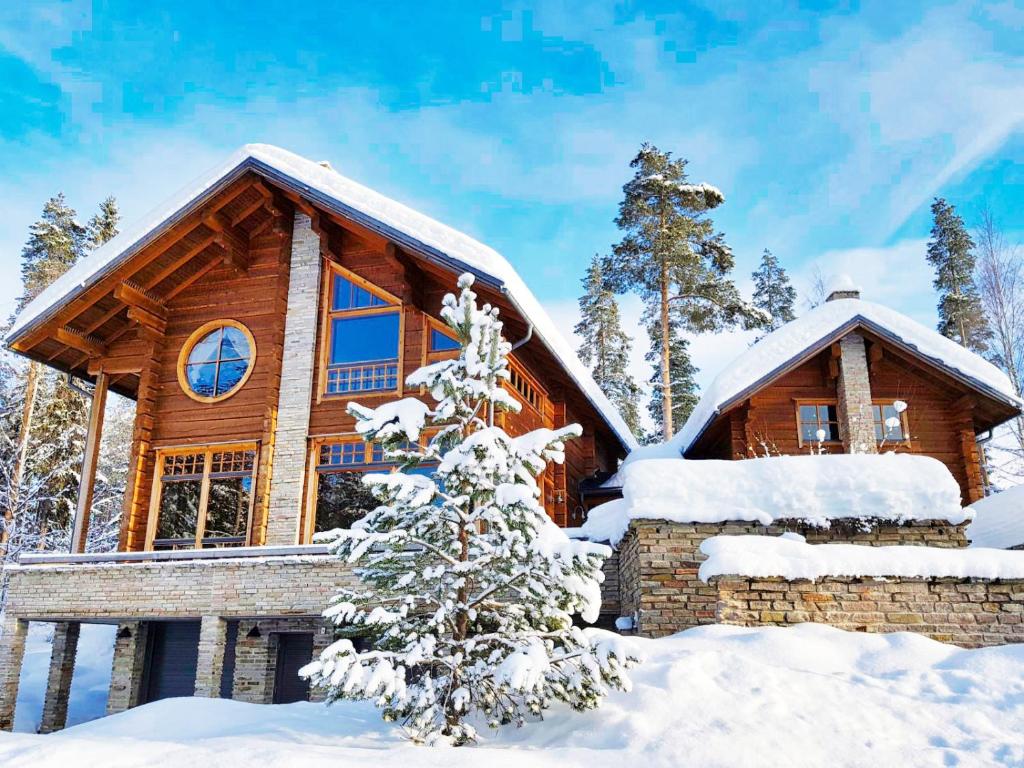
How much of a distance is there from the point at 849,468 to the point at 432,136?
9.89 m

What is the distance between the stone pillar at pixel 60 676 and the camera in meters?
14.3

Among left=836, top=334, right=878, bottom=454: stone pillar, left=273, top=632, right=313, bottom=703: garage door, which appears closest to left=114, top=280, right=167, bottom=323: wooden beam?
left=273, top=632, right=313, bottom=703: garage door

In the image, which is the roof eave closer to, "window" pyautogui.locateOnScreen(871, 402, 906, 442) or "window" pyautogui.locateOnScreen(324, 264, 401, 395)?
"window" pyautogui.locateOnScreen(871, 402, 906, 442)

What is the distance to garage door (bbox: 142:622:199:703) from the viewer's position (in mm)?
14797

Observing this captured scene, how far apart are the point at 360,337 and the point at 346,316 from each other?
0.50 m

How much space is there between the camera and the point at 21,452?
23.2 meters

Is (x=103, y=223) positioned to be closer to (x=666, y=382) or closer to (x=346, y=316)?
(x=346, y=316)

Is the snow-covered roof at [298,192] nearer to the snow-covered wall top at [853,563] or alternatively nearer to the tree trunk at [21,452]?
the snow-covered wall top at [853,563]

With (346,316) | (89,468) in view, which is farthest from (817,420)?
(89,468)

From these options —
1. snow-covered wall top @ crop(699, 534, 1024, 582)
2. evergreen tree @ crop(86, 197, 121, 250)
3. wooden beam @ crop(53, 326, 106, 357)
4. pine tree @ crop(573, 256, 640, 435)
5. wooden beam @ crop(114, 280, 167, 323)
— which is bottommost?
snow-covered wall top @ crop(699, 534, 1024, 582)

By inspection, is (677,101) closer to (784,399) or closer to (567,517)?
(784,399)

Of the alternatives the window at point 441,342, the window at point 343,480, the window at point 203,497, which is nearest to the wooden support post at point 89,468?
the window at point 203,497

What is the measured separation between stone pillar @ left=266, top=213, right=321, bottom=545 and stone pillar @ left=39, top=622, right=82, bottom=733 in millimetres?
4790

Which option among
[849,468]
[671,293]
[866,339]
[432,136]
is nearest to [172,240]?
[432,136]
